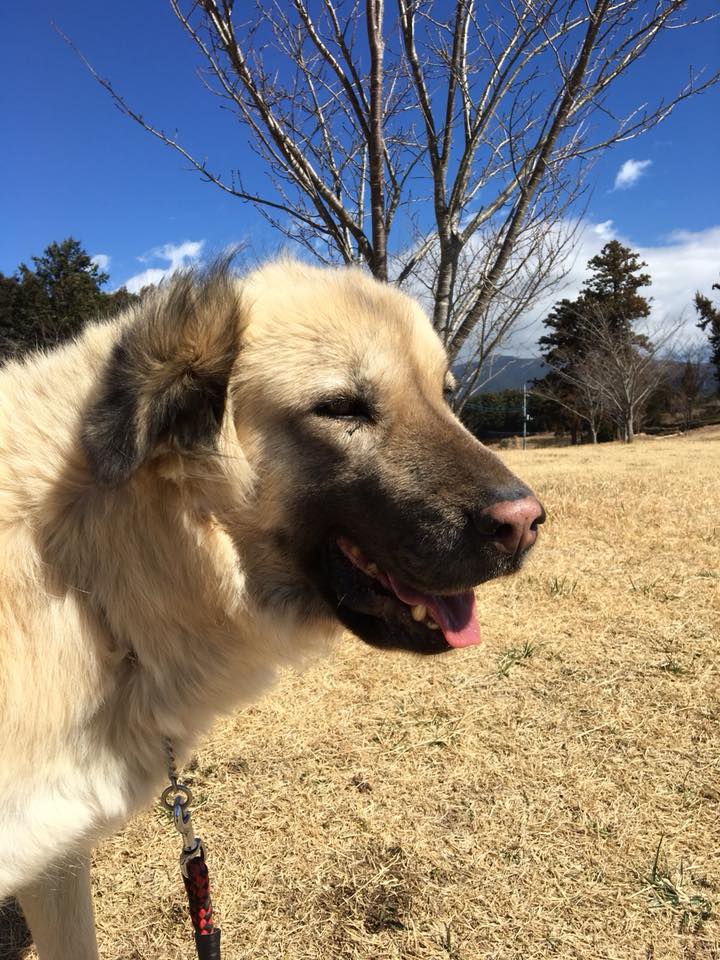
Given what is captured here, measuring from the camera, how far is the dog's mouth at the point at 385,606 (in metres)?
1.84

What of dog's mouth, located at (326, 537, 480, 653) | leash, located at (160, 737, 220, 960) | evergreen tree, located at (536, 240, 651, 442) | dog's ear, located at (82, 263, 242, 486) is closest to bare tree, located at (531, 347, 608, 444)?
Result: evergreen tree, located at (536, 240, 651, 442)

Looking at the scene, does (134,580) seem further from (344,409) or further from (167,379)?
(344,409)

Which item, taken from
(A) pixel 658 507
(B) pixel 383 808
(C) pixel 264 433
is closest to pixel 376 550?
(C) pixel 264 433

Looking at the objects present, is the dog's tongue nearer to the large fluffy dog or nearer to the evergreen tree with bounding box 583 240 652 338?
the large fluffy dog

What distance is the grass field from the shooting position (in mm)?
2225

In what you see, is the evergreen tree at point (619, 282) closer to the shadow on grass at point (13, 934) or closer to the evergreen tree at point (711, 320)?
the evergreen tree at point (711, 320)

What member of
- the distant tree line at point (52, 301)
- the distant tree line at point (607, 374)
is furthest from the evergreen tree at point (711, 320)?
the distant tree line at point (52, 301)

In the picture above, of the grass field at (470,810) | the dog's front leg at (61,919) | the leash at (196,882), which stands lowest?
the grass field at (470,810)

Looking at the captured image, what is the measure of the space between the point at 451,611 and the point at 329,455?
1.94 ft

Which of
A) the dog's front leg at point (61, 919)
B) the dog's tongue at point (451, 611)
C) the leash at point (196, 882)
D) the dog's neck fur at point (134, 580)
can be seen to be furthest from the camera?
the dog's front leg at point (61, 919)

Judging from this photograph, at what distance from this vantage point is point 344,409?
1811 millimetres

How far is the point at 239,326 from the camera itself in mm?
1730

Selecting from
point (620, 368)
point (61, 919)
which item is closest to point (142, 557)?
point (61, 919)

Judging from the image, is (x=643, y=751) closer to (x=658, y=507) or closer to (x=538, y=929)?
(x=538, y=929)
